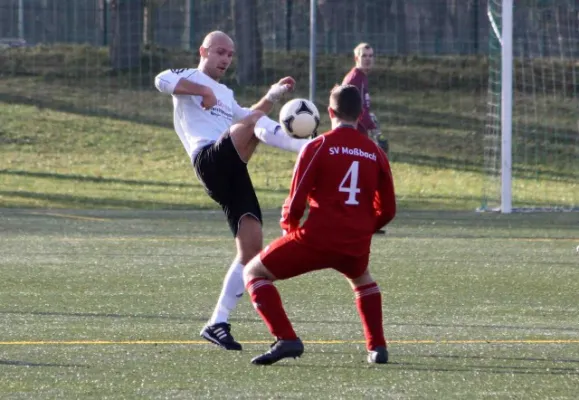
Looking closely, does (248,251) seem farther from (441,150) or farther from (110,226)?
(441,150)

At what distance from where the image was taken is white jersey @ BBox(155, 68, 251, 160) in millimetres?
7848

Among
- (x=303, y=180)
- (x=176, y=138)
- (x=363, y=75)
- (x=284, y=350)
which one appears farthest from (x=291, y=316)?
(x=176, y=138)

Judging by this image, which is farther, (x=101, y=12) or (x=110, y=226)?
(x=101, y=12)

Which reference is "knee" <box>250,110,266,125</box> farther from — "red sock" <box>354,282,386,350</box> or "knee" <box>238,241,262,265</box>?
"red sock" <box>354,282,386,350</box>

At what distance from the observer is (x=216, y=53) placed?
26.2ft

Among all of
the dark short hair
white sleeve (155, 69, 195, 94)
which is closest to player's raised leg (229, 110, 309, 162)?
the dark short hair

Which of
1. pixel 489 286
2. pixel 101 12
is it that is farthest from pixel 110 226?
pixel 101 12

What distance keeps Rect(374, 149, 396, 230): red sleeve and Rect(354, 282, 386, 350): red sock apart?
363mm

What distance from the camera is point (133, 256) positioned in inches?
473

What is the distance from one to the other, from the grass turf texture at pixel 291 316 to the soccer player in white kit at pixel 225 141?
1.37 ft

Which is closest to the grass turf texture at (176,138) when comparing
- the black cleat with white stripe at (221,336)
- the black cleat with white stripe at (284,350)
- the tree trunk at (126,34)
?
the tree trunk at (126,34)

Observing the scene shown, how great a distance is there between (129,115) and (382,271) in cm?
1372

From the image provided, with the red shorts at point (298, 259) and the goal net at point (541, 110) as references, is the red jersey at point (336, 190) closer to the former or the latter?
the red shorts at point (298, 259)

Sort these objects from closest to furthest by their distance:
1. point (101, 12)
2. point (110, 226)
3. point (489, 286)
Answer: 1. point (489, 286)
2. point (110, 226)
3. point (101, 12)
